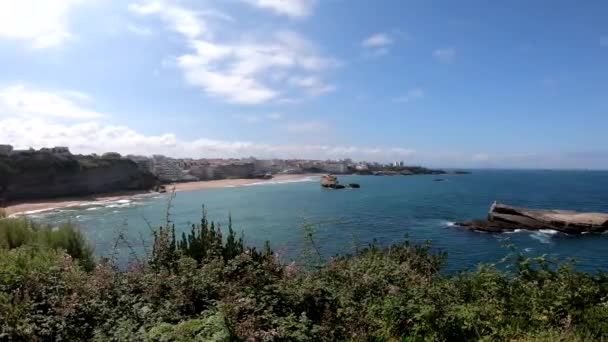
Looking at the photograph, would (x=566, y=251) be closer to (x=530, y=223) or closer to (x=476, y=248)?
(x=476, y=248)

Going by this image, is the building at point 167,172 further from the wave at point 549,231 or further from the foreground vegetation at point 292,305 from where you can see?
the foreground vegetation at point 292,305

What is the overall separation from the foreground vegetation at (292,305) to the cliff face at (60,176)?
70.7m

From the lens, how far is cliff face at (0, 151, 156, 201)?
2554 inches

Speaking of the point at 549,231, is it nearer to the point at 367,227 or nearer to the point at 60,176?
A: the point at 367,227

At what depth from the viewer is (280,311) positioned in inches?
196

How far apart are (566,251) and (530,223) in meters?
10.5

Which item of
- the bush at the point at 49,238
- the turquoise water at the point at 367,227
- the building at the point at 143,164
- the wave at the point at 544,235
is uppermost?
the building at the point at 143,164

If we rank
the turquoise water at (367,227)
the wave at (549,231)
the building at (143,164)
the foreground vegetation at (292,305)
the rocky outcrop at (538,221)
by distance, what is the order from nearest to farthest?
the foreground vegetation at (292,305) < the turquoise water at (367,227) < the wave at (549,231) < the rocky outcrop at (538,221) < the building at (143,164)

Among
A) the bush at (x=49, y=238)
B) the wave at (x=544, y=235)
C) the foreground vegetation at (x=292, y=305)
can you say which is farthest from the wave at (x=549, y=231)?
the bush at (x=49, y=238)

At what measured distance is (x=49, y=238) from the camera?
1094 cm

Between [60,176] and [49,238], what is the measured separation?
233 feet

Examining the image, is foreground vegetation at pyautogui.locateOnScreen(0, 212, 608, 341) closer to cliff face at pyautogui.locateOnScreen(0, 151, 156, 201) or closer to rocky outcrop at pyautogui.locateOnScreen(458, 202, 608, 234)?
rocky outcrop at pyautogui.locateOnScreen(458, 202, 608, 234)

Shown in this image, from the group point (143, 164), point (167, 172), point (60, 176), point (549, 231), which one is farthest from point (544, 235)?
point (167, 172)

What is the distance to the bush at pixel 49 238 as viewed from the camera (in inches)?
394
